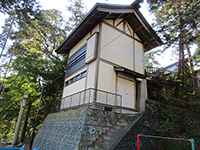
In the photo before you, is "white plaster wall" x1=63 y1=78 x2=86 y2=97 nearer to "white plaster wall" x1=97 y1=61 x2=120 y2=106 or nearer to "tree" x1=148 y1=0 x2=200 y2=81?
"white plaster wall" x1=97 y1=61 x2=120 y2=106

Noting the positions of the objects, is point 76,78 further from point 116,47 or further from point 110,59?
point 116,47

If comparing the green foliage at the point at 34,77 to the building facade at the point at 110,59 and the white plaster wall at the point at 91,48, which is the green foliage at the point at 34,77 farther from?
the white plaster wall at the point at 91,48

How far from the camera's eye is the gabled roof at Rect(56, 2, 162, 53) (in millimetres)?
10852

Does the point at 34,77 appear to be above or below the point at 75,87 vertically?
above

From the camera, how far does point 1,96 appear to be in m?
17.7

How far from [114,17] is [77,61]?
12.9ft

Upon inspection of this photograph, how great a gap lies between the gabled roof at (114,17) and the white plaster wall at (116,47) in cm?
80

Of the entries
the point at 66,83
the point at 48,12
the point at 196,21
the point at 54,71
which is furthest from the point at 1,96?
the point at 196,21

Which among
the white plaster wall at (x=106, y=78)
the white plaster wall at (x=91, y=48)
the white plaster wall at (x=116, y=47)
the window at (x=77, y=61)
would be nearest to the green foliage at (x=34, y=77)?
the window at (x=77, y=61)

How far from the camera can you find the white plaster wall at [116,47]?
10913mm

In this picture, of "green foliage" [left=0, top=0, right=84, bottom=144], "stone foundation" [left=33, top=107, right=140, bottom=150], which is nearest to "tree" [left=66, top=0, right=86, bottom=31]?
"green foliage" [left=0, top=0, right=84, bottom=144]

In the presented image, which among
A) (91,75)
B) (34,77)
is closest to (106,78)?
(91,75)

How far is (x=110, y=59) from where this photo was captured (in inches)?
429

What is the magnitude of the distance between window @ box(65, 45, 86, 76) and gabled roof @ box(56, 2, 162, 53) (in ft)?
3.48
